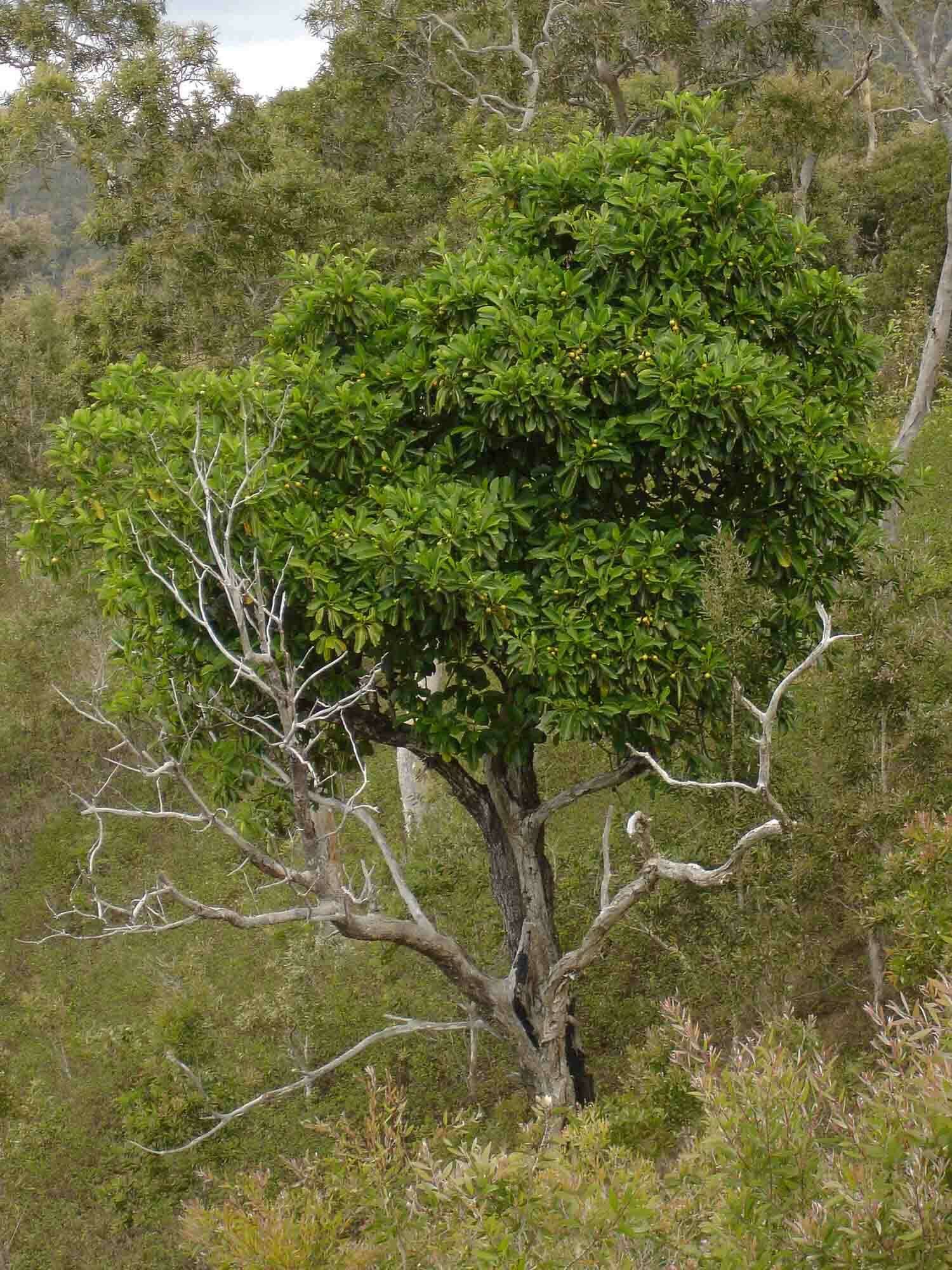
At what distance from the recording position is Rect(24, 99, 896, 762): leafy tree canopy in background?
25.3ft

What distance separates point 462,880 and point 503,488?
6269 millimetres

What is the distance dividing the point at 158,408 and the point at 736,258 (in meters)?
4.13

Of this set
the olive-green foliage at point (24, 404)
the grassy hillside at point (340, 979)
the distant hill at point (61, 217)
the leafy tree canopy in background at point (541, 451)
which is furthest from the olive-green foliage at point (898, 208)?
the distant hill at point (61, 217)

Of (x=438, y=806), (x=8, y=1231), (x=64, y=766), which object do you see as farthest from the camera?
(x=64, y=766)

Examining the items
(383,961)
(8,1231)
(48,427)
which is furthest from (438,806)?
(48,427)

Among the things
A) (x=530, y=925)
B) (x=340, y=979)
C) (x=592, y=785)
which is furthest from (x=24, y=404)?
(x=592, y=785)

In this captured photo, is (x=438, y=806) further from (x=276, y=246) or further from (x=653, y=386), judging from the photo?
(x=653, y=386)

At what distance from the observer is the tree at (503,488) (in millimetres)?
7672

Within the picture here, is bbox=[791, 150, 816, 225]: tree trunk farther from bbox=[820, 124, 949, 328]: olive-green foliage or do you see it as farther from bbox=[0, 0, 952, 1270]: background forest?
bbox=[0, 0, 952, 1270]: background forest

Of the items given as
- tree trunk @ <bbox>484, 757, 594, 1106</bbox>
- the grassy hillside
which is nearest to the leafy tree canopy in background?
tree trunk @ <bbox>484, 757, 594, 1106</bbox>

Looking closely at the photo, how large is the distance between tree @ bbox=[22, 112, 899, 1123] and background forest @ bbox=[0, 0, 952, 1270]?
0.99 feet

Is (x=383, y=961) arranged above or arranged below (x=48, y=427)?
below

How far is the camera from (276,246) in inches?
645

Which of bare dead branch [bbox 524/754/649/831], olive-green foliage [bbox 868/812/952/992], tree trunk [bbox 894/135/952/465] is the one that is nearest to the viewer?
olive-green foliage [bbox 868/812/952/992]
